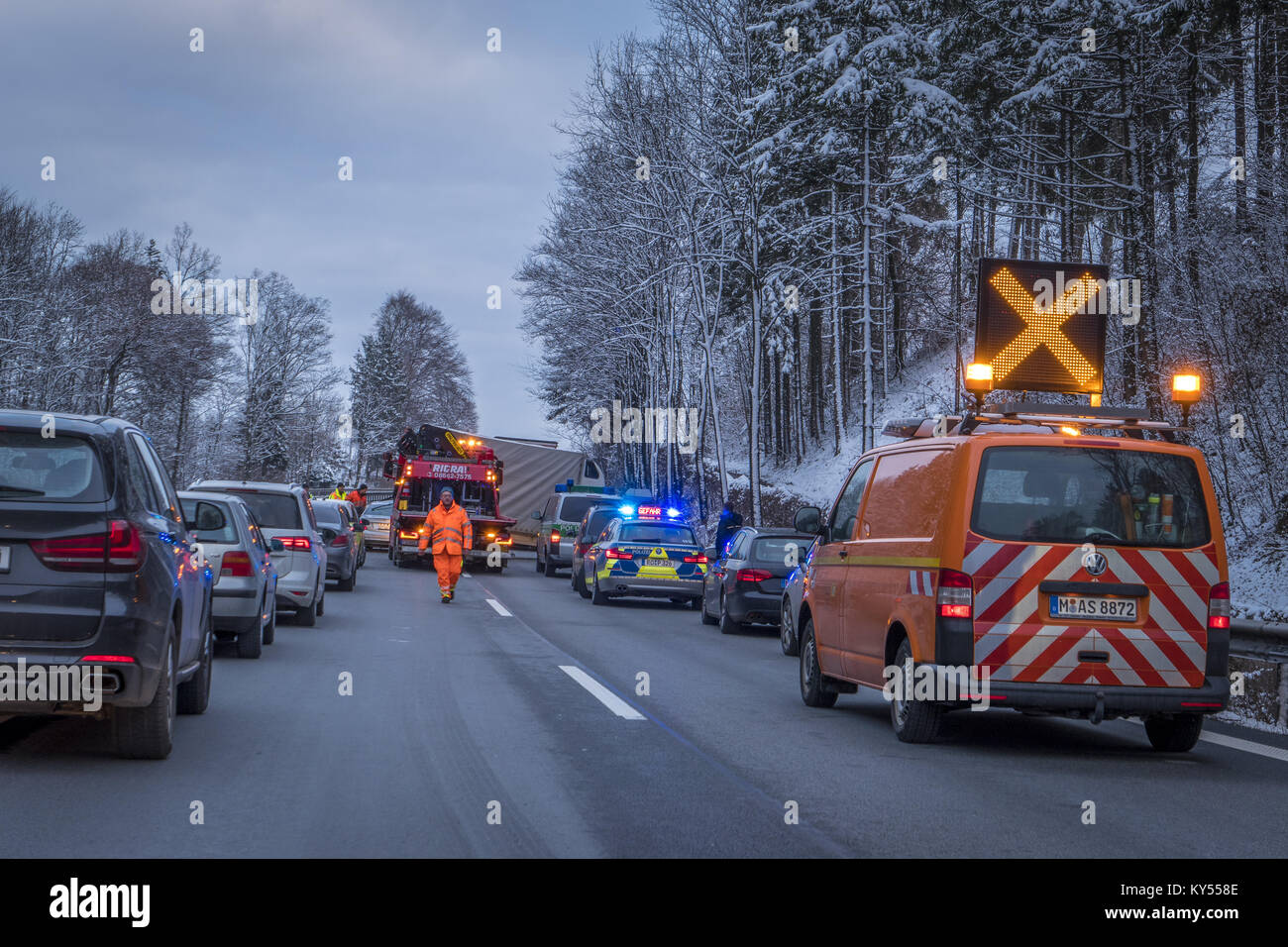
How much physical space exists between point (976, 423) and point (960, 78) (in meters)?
22.8

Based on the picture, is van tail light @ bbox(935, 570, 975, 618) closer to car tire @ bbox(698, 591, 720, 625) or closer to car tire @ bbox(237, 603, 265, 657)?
car tire @ bbox(237, 603, 265, 657)

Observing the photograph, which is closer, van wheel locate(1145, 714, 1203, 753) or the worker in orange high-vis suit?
van wheel locate(1145, 714, 1203, 753)

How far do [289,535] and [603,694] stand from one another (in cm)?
730

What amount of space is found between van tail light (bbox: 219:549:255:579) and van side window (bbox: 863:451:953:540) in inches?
246

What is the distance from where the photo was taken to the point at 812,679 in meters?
12.0

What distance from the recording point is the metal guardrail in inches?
452

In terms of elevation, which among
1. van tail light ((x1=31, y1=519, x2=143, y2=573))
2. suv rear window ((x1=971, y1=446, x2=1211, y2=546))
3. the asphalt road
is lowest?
the asphalt road

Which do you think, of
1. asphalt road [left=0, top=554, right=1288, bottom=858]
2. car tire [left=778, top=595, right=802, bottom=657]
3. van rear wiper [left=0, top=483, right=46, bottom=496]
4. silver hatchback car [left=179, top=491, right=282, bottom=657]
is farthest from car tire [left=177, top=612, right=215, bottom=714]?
car tire [left=778, top=595, right=802, bottom=657]

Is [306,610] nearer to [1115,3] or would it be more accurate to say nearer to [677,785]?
[677,785]

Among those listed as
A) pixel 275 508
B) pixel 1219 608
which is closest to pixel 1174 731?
pixel 1219 608

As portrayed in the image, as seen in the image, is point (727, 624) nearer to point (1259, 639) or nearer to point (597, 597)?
point (597, 597)

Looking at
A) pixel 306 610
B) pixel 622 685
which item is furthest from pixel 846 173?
pixel 622 685

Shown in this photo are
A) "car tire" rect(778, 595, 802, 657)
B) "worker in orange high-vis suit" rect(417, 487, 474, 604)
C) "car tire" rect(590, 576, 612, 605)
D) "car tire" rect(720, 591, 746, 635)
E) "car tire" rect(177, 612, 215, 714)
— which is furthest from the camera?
"car tire" rect(590, 576, 612, 605)

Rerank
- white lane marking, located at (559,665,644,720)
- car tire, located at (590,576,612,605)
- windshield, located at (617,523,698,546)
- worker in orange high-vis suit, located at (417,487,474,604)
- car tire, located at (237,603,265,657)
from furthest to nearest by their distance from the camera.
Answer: car tire, located at (590,576,612,605)
windshield, located at (617,523,698,546)
worker in orange high-vis suit, located at (417,487,474,604)
car tire, located at (237,603,265,657)
white lane marking, located at (559,665,644,720)
